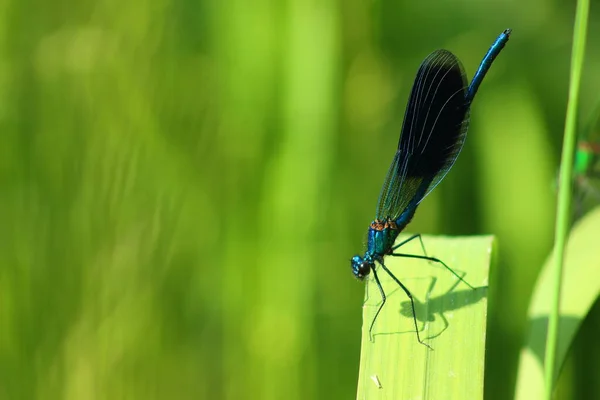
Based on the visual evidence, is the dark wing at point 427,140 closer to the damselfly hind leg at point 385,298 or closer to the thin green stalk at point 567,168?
the damselfly hind leg at point 385,298

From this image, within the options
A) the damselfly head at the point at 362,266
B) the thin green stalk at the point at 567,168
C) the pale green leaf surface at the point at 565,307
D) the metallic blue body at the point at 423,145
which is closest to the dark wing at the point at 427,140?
the metallic blue body at the point at 423,145

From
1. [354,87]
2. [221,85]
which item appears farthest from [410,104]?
[221,85]

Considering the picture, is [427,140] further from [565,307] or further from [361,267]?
[565,307]

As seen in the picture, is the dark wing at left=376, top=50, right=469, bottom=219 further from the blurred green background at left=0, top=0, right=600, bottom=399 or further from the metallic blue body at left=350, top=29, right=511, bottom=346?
the blurred green background at left=0, top=0, right=600, bottom=399

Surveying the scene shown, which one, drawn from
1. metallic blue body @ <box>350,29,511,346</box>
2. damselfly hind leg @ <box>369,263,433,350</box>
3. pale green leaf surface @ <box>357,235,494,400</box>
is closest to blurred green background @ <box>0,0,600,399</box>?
metallic blue body @ <box>350,29,511,346</box>

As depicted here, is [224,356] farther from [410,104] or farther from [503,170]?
[503,170]

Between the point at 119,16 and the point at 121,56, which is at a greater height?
the point at 119,16

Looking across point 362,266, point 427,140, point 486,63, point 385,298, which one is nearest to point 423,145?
point 427,140
